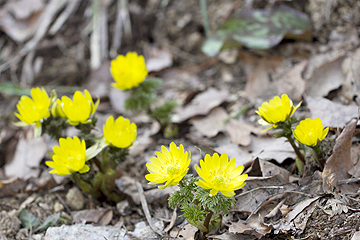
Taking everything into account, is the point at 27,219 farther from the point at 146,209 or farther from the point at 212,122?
the point at 212,122

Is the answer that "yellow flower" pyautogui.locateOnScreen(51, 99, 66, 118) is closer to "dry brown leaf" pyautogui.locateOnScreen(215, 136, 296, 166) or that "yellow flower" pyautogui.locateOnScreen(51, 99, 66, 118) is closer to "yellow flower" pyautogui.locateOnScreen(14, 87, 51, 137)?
"yellow flower" pyautogui.locateOnScreen(14, 87, 51, 137)

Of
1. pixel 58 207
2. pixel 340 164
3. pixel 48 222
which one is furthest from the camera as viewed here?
pixel 58 207

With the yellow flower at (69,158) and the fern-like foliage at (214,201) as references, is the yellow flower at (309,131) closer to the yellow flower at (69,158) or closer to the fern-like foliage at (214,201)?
the fern-like foliage at (214,201)

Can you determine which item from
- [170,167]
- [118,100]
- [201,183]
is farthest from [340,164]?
[118,100]

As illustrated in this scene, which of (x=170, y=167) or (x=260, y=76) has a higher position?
(x=170, y=167)

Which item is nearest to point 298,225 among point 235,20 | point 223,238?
point 223,238
